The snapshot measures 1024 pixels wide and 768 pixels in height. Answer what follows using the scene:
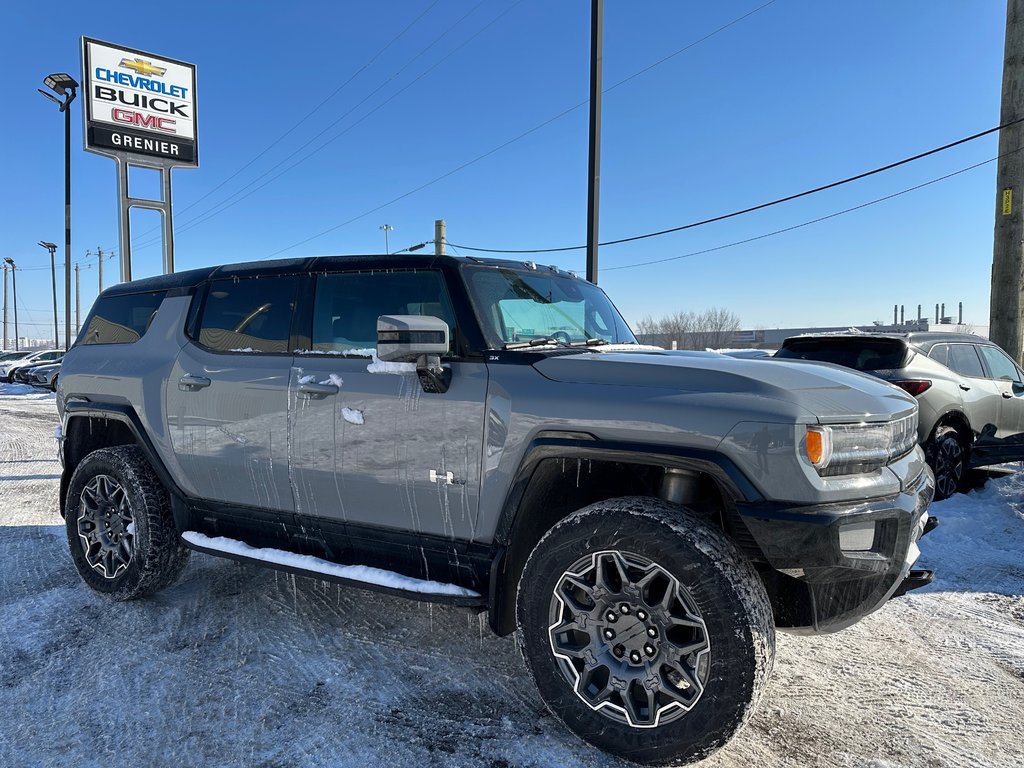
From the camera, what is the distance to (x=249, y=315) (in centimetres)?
351

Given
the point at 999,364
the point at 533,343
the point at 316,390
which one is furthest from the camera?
the point at 999,364

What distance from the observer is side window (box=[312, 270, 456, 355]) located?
300 centimetres

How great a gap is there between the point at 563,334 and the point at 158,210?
16482mm

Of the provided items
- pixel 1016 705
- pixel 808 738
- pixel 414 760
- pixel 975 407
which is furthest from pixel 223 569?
pixel 975 407

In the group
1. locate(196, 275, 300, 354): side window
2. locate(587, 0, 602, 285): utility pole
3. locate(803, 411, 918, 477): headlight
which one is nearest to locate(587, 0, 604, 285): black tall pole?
locate(587, 0, 602, 285): utility pole

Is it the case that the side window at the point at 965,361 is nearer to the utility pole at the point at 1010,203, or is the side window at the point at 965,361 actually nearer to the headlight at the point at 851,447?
the utility pole at the point at 1010,203

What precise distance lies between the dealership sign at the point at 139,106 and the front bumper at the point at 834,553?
60.7 feet

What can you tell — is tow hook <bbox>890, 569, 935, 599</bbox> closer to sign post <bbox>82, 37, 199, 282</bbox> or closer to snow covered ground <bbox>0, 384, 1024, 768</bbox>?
snow covered ground <bbox>0, 384, 1024, 768</bbox>

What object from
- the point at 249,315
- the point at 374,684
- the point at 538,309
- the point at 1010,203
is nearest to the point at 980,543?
the point at 538,309

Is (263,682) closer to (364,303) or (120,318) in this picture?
(364,303)

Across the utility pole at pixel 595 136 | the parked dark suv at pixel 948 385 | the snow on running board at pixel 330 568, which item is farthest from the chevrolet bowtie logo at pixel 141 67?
the parked dark suv at pixel 948 385

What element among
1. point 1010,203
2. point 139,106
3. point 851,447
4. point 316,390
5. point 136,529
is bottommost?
point 136,529

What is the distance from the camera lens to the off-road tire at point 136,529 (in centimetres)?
365

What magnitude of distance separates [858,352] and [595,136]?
484 cm
